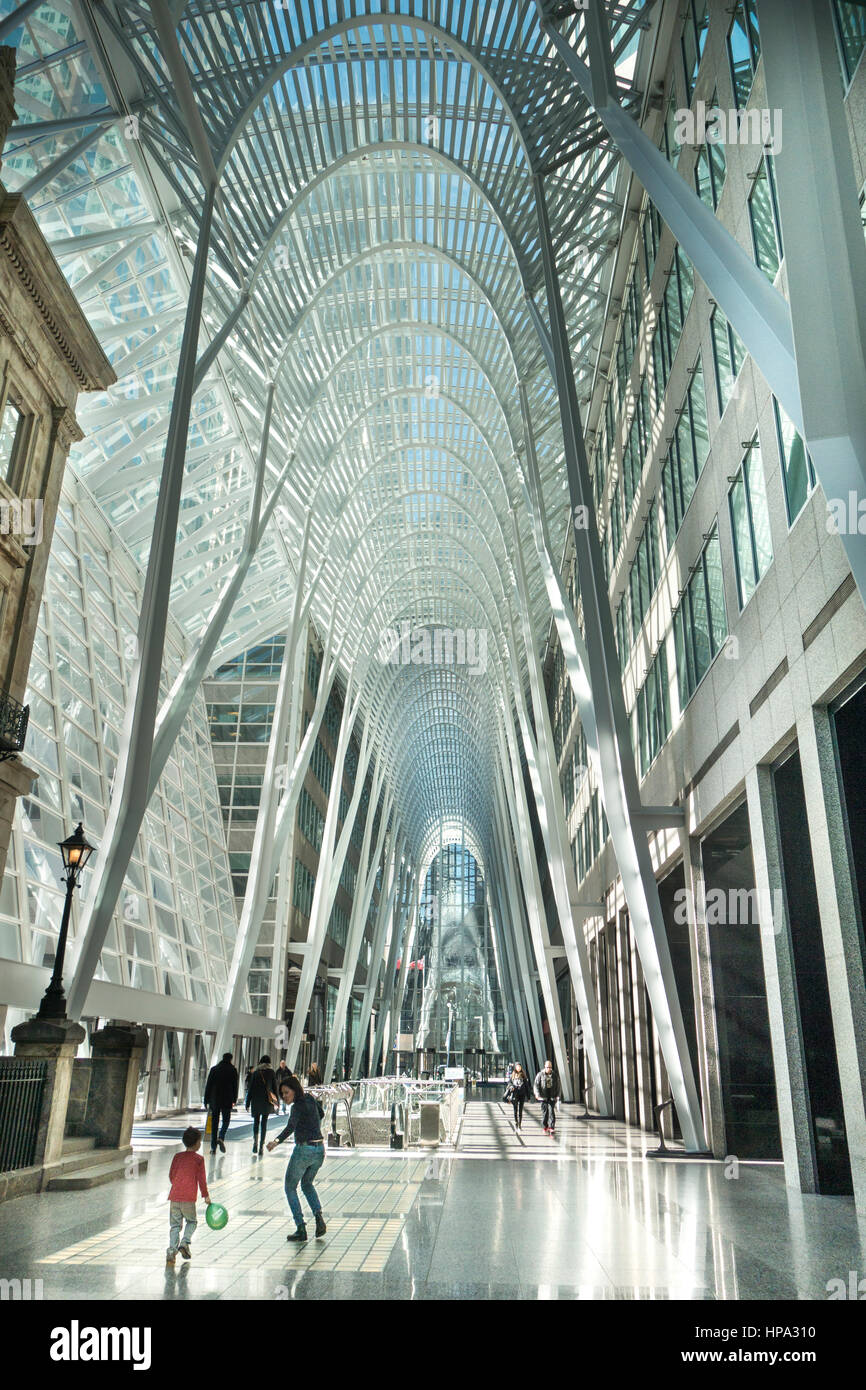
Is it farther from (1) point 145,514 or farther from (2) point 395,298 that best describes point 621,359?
(1) point 145,514

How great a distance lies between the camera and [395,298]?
3269 centimetres

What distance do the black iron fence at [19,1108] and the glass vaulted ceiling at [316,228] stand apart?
41.5ft

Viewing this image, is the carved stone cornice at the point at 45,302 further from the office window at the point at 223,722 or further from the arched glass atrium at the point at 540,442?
the office window at the point at 223,722

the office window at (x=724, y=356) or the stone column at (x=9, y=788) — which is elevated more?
the office window at (x=724, y=356)

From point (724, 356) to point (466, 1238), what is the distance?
12.3 meters

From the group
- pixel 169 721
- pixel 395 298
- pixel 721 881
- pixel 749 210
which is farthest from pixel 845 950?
pixel 395 298

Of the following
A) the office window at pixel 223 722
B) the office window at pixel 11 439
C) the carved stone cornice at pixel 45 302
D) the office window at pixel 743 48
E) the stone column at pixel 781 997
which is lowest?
the stone column at pixel 781 997

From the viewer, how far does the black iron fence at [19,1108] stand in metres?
10.3

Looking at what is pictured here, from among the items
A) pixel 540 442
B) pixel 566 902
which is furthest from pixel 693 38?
pixel 540 442

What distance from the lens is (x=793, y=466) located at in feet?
37.4

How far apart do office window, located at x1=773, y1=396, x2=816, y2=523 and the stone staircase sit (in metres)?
11.1

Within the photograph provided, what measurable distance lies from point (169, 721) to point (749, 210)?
1157 cm

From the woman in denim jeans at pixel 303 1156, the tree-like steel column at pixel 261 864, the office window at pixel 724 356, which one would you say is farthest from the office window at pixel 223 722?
the woman in denim jeans at pixel 303 1156

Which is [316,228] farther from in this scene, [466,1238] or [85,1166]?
[466,1238]
